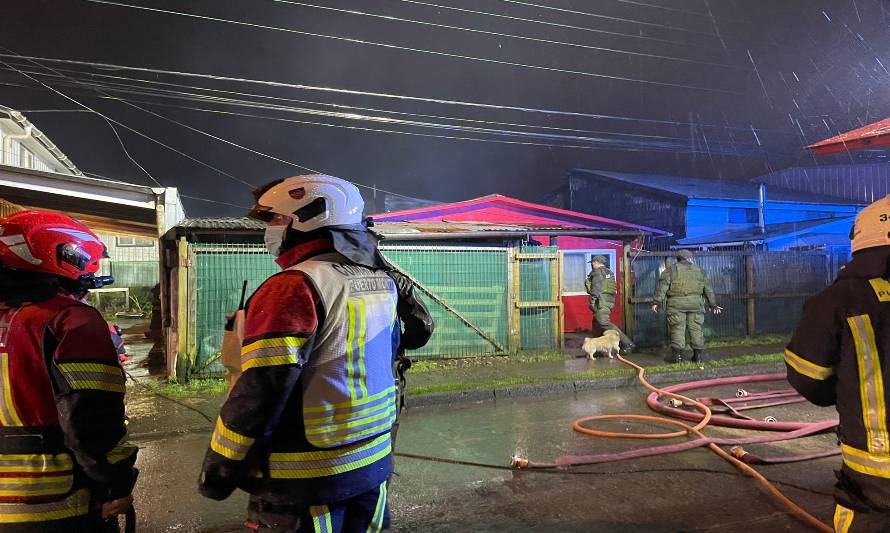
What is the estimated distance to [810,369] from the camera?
2.26m

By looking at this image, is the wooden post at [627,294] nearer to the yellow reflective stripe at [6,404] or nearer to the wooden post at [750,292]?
the wooden post at [750,292]

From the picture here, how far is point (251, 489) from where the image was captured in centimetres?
184

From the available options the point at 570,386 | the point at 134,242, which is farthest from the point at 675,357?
the point at 134,242

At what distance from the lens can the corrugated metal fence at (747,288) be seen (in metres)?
11.3

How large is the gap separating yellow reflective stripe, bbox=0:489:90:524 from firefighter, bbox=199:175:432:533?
0.65 m

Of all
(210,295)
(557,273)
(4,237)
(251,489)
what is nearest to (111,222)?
(210,295)

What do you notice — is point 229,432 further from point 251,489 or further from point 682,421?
point 682,421

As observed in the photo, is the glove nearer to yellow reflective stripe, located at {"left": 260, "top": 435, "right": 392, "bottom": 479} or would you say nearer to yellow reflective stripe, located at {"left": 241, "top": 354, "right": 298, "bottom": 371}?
yellow reflective stripe, located at {"left": 260, "top": 435, "right": 392, "bottom": 479}

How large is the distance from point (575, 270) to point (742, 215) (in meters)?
11.3

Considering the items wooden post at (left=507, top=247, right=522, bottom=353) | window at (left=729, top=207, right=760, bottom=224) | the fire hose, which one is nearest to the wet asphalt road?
the fire hose

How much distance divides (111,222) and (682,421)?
40.0 ft

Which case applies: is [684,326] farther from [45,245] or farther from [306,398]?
[45,245]

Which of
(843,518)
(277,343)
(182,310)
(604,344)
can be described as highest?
(277,343)

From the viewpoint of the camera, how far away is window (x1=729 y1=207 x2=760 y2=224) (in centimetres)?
2103
